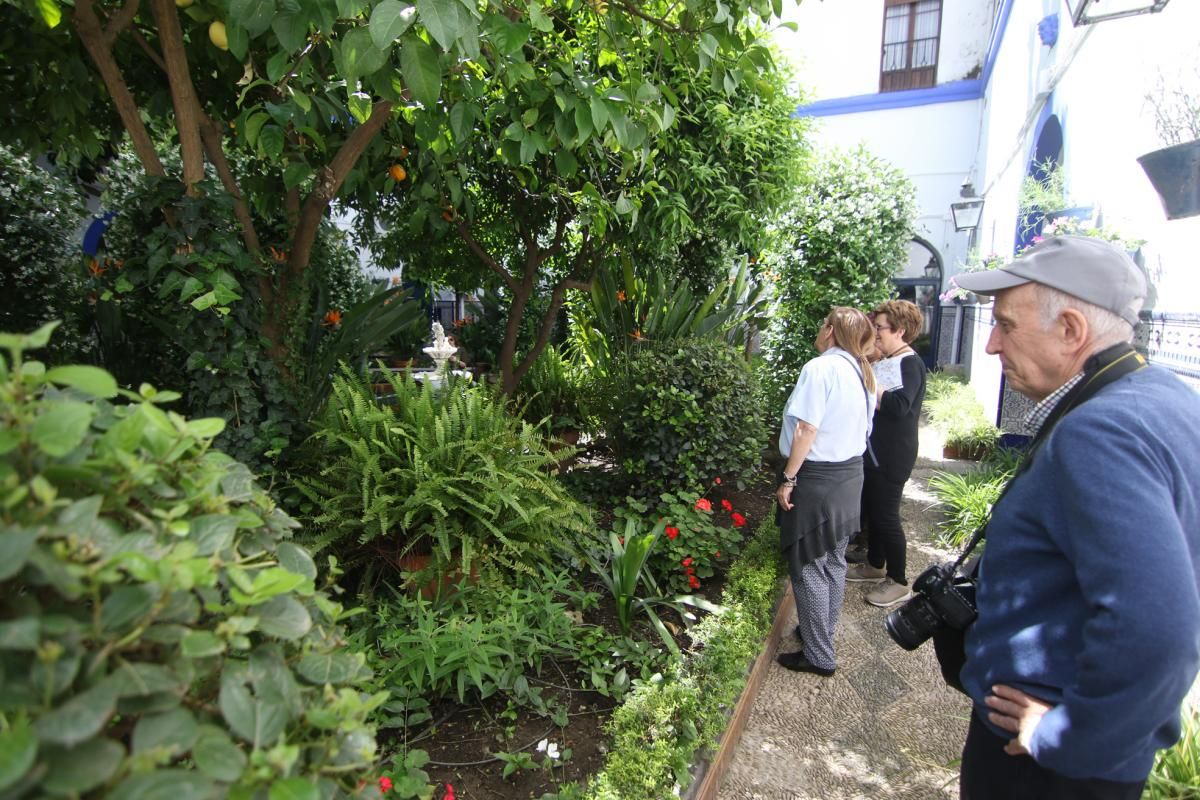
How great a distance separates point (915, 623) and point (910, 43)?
55.5 ft

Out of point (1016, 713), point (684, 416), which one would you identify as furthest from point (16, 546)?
point (684, 416)

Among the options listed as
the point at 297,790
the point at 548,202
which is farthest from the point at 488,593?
the point at 548,202

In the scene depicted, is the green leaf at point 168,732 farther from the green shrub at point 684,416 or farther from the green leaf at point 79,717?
the green shrub at point 684,416

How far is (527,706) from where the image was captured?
2482 mm

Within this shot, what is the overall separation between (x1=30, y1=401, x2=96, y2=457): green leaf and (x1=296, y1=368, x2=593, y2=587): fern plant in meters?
2.09

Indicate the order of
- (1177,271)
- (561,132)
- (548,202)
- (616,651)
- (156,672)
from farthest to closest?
1. (548,202)
2. (1177,271)
3. (616,651)
4. (561,132)
5. (156,672)

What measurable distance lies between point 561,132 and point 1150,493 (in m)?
2.08

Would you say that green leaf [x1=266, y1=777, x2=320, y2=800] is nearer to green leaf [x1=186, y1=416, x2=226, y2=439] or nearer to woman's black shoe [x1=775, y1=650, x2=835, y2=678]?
green leaf [x1=186, y1=416, x2=226, y2=439]

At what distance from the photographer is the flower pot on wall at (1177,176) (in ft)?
10.0

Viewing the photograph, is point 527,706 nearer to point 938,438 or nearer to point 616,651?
point 616,651

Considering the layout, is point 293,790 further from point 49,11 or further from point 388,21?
point 49,11

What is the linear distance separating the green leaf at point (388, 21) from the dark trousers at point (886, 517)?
3.50 metres

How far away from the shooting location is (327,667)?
2.62 feet

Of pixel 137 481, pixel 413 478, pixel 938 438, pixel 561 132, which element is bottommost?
A: pixel 938 438
